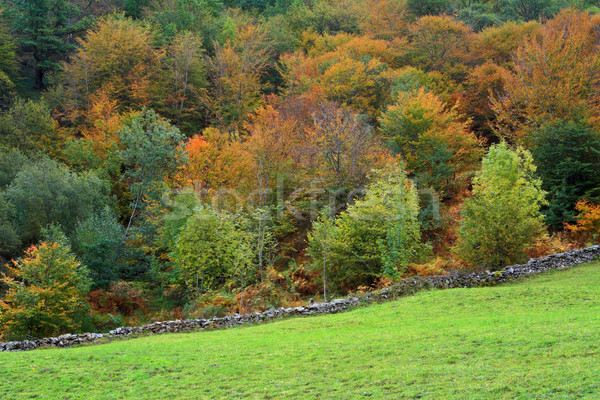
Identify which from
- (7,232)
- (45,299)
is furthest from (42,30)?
(45,299)

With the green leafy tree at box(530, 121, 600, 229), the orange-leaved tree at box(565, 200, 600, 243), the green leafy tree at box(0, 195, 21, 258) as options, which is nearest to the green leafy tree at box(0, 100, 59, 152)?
the green leafy tree at box(0, 195, 21, 258)

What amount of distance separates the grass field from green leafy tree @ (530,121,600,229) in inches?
616

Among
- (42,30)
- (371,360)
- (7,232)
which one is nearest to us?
(371,360)

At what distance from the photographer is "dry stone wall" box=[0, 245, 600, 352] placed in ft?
75.9

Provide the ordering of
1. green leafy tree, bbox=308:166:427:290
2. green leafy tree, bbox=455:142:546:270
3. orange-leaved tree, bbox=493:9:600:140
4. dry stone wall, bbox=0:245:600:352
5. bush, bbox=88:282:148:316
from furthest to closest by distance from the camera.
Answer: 1. orange-leaved tree, bbox=493:9:600:140
2. bush, bbox=88:282:148:316
3. green leafy tree, bbox=308:166:427:290
4. green leafy tree, bbox=455:142:546:270
5. dry stone wall, bbox=0:245:600:352

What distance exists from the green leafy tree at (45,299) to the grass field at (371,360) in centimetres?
818

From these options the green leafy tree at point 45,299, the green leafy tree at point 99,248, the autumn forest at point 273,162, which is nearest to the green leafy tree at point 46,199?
the autumn forest at point 273,162

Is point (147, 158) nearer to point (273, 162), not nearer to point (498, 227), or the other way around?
point (273, 162)

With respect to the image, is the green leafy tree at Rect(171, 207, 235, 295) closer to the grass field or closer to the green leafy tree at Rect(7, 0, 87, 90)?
the grass field

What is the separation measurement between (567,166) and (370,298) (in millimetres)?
21370

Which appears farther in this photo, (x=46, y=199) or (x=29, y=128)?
(x=29, y=128)

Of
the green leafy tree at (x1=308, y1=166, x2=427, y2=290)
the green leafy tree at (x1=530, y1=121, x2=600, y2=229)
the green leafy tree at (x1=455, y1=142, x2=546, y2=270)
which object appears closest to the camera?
the green leafy tree at (x1=455, y1=142, x2=546, y2=270)

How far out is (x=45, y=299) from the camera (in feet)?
84.7

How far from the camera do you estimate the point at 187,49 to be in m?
62.2
